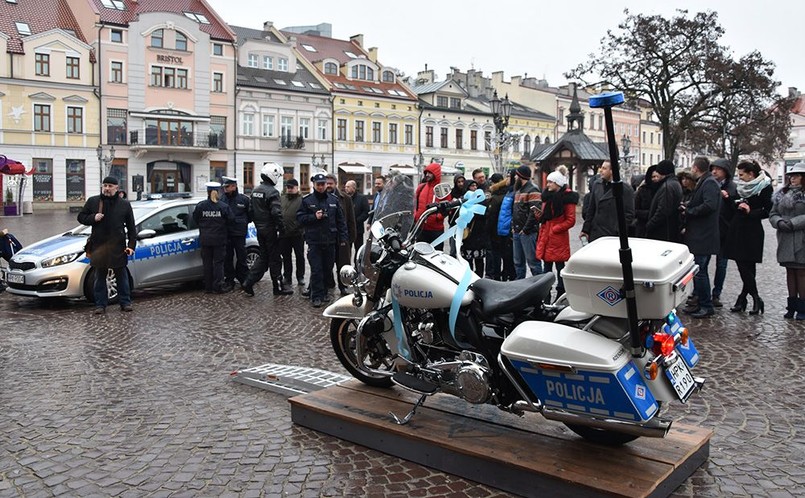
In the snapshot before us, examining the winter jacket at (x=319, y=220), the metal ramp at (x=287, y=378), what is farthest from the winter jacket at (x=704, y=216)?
the metal ramp at (x=287, y=378)

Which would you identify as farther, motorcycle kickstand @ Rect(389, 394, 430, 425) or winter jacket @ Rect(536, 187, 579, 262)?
winter jacket @ Rect(536, 187, 579, 262)

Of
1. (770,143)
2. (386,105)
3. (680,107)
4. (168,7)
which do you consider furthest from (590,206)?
(386,105)

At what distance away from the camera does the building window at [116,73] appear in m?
47.7

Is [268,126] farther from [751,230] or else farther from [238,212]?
[751,230]

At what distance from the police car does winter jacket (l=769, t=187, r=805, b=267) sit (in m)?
8.26

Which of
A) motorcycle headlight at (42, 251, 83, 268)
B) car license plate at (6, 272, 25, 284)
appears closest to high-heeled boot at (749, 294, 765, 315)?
motorcycle headlight at (42, 251, 83, 268)

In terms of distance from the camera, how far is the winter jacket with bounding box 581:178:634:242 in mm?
9695

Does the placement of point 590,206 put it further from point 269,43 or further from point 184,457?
point 269,43

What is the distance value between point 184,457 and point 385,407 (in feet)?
4.45

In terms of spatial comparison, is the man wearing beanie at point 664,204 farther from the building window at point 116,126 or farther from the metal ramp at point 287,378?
the building window at point 116,126

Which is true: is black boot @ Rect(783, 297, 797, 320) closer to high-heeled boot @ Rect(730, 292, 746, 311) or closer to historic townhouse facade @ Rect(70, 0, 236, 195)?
high-heeled boot @ Rect(730, 292, 746, 311)

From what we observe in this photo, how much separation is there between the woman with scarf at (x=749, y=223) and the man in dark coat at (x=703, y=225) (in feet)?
1.15

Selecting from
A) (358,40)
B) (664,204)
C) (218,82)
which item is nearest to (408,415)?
(664,204)

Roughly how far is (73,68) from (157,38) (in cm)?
563
